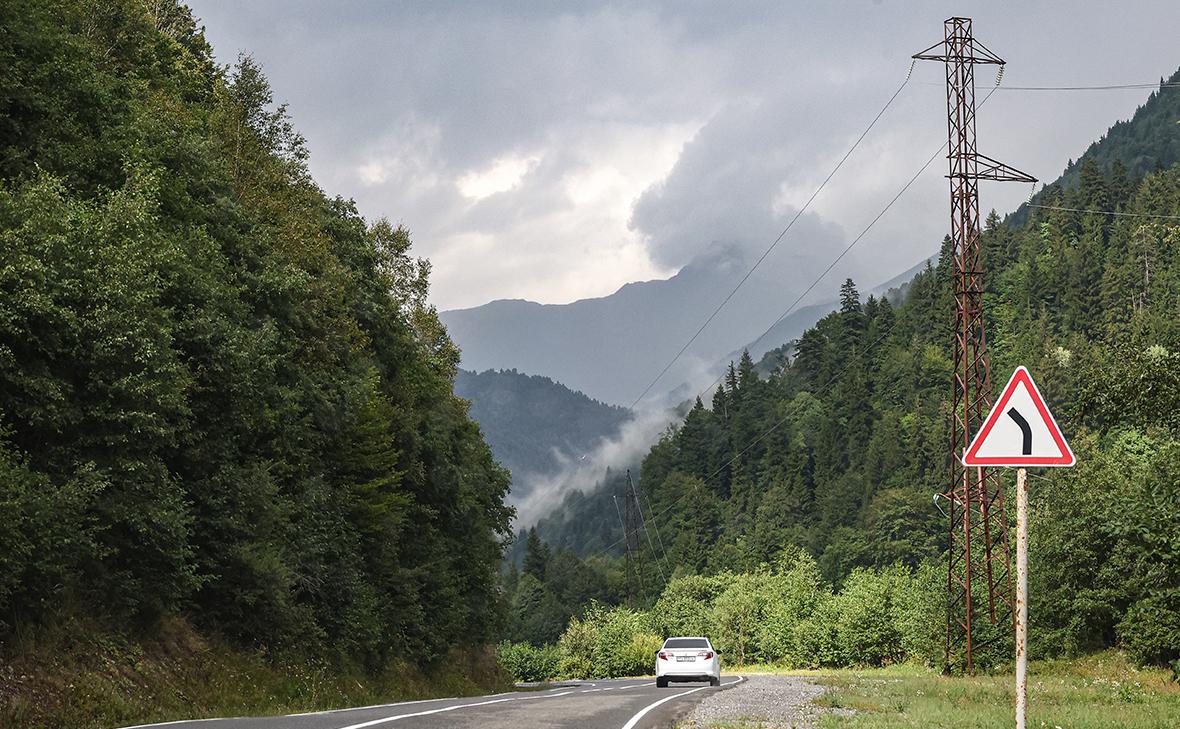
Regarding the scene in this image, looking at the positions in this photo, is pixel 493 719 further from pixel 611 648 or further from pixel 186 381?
pixel 611 648

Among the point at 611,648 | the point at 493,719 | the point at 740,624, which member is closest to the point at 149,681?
the point at 493,719

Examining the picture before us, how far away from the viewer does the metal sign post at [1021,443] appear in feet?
33.9

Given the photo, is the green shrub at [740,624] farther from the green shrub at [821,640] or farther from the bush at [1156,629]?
the bush at [1156,629]

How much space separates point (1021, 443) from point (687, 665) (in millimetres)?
24859

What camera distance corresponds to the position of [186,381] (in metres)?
21.7

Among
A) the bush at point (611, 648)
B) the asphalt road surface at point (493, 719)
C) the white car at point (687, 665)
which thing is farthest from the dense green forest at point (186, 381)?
the bush at point (611, 648)

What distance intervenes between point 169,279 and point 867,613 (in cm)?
6279

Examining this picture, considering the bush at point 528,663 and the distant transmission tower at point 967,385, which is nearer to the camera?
the distant transmission tower at point 967,385

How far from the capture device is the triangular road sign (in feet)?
34.3

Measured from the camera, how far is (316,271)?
43188mm

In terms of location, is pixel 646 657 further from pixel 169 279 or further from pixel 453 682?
pixel 169 279

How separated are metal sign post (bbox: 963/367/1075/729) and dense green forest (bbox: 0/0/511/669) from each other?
13.0 metres

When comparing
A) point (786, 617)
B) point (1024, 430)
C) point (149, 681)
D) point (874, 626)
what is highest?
point (1024, 430)

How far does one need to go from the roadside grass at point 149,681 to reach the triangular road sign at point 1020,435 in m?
11.8
